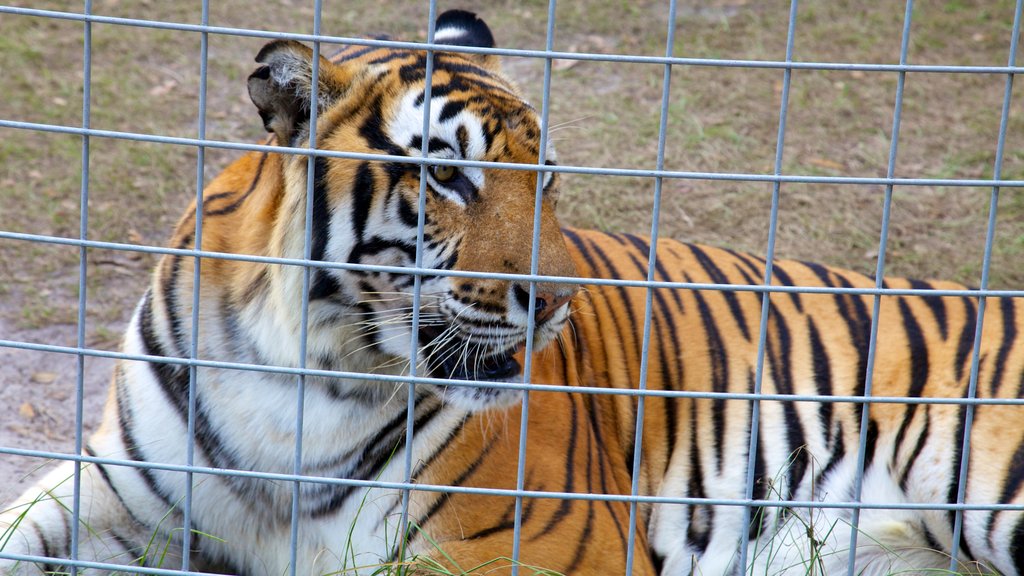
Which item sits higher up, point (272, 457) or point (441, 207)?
point (441, 207)

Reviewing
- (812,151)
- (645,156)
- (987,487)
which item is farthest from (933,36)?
(987,487)

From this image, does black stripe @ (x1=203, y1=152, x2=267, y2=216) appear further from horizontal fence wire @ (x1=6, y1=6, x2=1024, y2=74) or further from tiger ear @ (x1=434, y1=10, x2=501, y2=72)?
horizontal fence wire @ (x1=6, y1=6, x2=1024, y2=74)

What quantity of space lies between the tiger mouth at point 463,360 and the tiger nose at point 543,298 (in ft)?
0.33

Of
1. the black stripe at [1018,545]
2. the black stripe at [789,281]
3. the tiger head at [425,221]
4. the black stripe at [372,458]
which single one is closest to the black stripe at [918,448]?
the black stripe at [1018,545]

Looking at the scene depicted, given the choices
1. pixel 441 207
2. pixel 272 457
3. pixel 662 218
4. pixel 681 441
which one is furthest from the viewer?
pixel 662 218

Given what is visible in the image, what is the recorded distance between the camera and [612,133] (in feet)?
15.5

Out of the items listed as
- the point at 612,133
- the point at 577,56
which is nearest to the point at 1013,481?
the point at 577,56

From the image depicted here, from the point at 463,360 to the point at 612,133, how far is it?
3.04 meters

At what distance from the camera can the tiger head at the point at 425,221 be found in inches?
69.4

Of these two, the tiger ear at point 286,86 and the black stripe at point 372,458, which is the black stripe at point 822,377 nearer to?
the black stripe at point 372,458

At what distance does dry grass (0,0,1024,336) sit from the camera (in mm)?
4016

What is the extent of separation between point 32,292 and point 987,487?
2.91 meters

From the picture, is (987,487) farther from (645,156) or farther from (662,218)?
(645,156)

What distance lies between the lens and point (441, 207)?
5.91 feet
